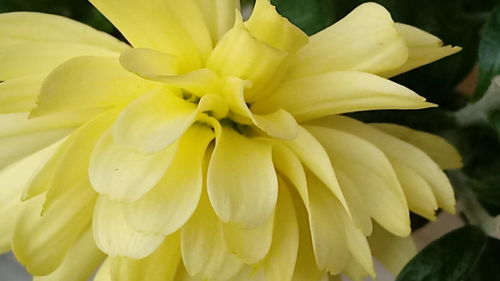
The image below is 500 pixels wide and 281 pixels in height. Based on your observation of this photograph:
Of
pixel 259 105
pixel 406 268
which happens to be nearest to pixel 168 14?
pixel 259 105

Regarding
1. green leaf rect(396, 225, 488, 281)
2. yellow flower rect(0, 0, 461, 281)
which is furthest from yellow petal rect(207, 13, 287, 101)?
green leaf rect(396, 225, 488, 281)

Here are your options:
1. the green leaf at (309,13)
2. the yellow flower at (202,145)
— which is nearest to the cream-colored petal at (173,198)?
the yellow flower at (202,145)

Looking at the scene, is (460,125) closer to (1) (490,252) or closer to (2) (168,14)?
(1) (490,252)

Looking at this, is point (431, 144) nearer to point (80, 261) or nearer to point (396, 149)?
point (396, 149)

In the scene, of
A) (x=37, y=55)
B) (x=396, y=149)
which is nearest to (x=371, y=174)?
(x=396, y=149)

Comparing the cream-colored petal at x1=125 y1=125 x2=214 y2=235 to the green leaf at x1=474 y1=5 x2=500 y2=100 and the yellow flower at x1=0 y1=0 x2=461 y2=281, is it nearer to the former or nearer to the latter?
the yellow flower at x1=0 y1=0 x2=461 y2=281

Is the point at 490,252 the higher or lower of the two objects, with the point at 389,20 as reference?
lower
